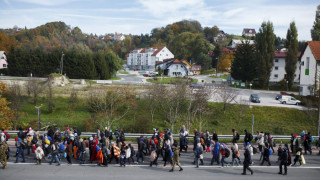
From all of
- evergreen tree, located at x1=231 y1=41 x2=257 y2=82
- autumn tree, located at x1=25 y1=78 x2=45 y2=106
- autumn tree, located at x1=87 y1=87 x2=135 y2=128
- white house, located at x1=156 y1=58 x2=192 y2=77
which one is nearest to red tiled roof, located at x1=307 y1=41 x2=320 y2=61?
evergreen tree, located at x1=231 y1=41 x2=257 y2=82

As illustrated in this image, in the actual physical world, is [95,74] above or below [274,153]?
above

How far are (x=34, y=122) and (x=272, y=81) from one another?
4876cm

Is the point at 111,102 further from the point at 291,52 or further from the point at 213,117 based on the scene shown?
the point at 291,52

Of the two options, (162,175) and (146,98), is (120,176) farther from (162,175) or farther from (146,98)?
(146,98)

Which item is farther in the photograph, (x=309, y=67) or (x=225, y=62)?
(x=225, y=62)

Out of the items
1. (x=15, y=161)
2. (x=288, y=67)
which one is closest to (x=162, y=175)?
(x=15, y=161)

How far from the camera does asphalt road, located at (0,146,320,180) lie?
45.1ft

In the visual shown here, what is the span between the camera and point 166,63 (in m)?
83.2

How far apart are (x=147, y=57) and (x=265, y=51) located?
69794 mm

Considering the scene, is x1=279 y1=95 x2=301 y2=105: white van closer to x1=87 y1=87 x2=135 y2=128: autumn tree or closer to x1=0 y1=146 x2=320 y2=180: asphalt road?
x1=87 y1=87 x2=135 y2=128: autumn tree

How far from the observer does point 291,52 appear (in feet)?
164

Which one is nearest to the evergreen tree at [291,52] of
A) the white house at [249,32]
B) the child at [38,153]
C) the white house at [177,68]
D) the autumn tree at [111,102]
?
the autumn tree at [111,102]

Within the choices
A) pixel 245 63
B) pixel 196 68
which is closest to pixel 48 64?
pixel 245 63

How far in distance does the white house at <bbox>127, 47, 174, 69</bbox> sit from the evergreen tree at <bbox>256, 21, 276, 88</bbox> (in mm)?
57864
